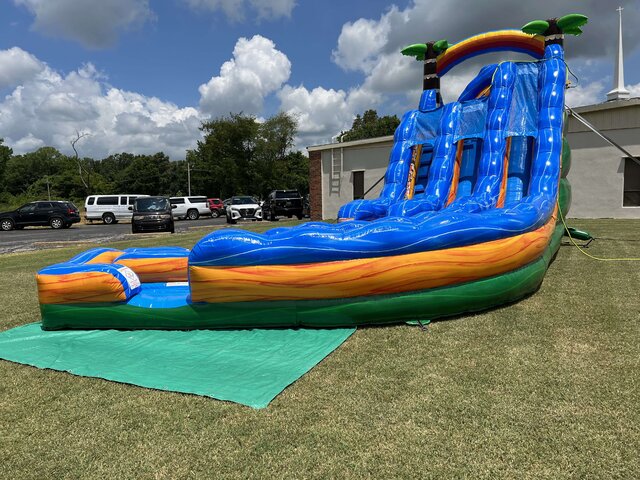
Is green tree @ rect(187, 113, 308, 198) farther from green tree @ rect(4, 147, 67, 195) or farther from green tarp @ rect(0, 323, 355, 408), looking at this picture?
green tarp @ rect(0, 323, 355, 408)

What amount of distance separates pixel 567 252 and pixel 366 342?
5.66 m

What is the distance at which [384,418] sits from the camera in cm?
250

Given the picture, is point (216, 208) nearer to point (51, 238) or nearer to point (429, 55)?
point (51, 238)

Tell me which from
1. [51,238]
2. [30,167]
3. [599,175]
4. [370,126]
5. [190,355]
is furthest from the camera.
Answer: [30,167]

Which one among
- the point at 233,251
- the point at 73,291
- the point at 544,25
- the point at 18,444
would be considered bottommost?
the point at 18,444

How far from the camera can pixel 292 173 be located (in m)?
51.1

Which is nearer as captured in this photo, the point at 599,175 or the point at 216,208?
the point at 599,175

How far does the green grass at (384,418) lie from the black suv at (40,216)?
70.9 ft

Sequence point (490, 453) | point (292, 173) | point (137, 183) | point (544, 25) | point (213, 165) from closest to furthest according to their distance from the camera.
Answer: point (490, 453)
point (544, 25)
point (213, 165)
point (292, 173)
point (137, 183)

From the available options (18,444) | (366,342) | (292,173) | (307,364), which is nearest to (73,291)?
(18,444)

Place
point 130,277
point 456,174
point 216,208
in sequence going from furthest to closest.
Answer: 1. point 216,208
2. point 456,174
3. point 130,277

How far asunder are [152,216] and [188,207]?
11.4 meters

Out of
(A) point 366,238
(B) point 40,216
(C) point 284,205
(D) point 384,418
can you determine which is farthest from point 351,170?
(D) point 384,418

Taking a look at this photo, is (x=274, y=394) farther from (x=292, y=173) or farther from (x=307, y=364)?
(x=292, y=173)
